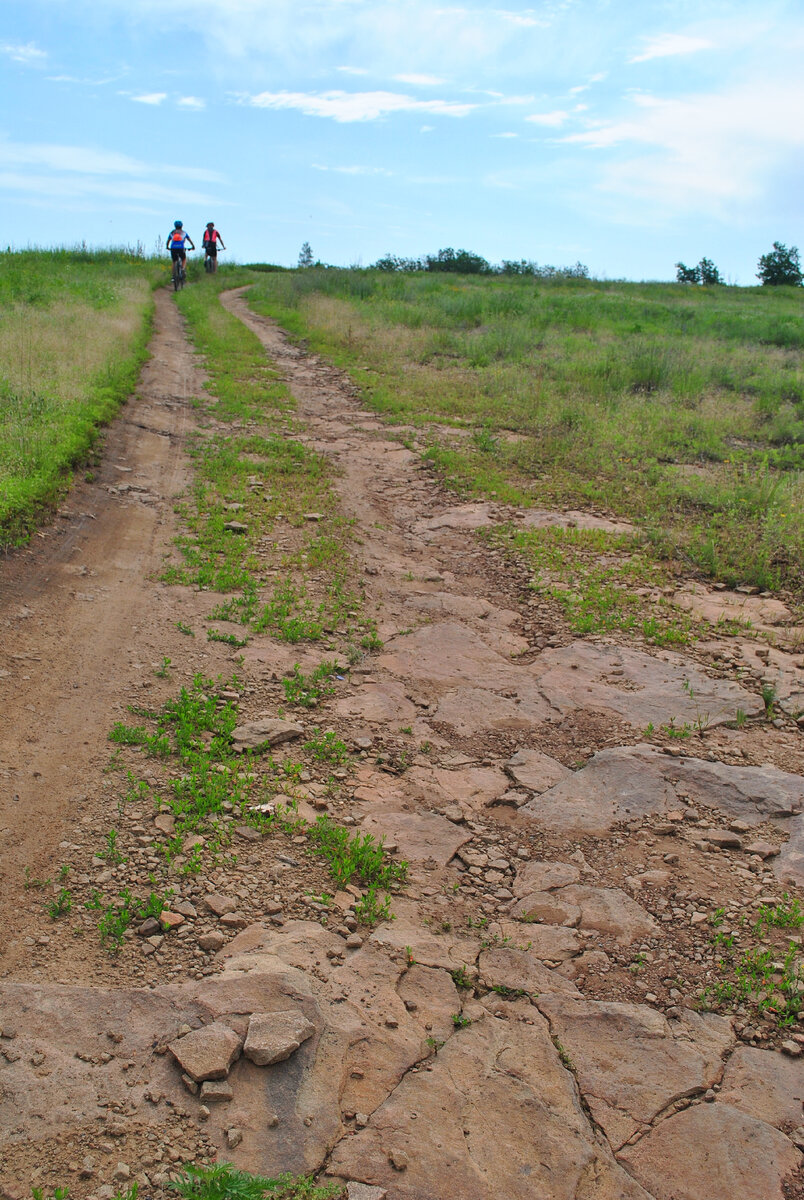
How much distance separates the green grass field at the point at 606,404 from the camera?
7.53 metres

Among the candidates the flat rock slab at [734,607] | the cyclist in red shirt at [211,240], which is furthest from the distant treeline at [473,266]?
the flat rock slab at [734,607]

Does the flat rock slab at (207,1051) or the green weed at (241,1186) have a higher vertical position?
the flat rock slab at (207,1051)

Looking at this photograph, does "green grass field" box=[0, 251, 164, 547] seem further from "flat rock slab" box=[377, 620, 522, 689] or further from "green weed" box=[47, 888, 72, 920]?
"green weed" box=[47, 888, 72, 920]

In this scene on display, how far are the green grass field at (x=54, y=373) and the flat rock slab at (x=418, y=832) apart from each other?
147 inches

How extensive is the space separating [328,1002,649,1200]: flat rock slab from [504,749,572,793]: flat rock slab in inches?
58.1

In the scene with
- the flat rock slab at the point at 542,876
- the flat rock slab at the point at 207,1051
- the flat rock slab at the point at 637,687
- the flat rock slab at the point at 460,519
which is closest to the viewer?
the flat rock slab at the point at 207,1051

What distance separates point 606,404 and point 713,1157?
33.4ft

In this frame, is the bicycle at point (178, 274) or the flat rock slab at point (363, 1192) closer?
the flat rock slab at point (363, 1192)

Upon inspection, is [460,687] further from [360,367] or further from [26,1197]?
[360,367]

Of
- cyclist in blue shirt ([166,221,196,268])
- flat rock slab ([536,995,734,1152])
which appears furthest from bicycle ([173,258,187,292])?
flat rock slab ([536,995,734,1152])

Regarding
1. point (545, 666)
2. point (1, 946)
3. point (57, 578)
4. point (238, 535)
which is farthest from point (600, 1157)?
point (238, 535)

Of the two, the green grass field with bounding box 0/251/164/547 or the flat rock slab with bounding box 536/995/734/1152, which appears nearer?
the flat rock slab with bounding box 536/995/734/1152

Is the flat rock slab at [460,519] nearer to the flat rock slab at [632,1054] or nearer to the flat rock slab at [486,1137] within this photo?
the flat rock slab at [632,1054]

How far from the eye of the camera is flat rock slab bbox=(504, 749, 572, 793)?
396cm
